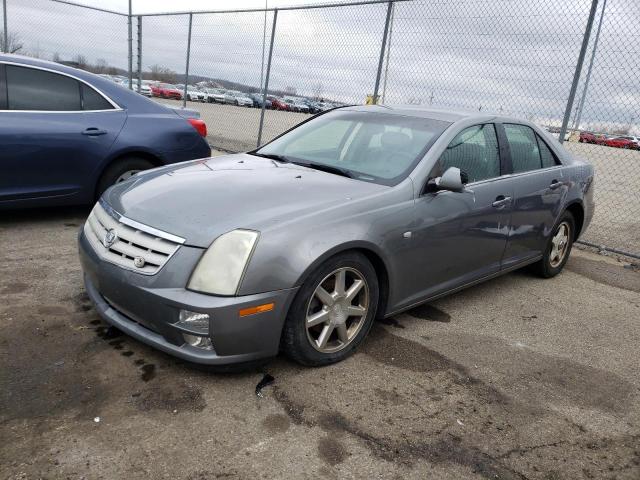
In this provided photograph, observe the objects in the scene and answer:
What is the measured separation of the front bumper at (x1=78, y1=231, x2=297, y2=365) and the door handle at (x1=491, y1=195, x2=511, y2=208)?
6.34ft

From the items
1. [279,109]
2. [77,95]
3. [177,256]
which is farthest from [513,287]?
[279,109]

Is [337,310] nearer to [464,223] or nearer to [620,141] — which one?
[464,223]

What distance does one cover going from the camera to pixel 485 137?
13.3 ft

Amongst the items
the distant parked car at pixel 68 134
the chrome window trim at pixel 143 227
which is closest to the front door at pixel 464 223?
the chrome window trim at pixel 143 227

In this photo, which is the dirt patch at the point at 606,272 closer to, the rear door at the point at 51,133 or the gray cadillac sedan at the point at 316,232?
the gray cadillac sedan at the point at 316,232

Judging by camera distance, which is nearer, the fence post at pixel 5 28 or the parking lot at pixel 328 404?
the parking lot at pixel 328 404

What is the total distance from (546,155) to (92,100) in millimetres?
4179

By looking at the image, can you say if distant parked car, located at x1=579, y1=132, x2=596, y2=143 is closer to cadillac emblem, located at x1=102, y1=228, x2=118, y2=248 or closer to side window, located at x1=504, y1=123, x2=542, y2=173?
side window, located at x1=504, y1=123, x2=542, y2=173

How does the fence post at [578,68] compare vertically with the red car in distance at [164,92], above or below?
above

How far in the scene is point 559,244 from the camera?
502 centimetres

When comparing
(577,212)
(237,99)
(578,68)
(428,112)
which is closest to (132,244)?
(428,112)

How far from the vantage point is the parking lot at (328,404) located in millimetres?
2256

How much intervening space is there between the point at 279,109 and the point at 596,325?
844 cm

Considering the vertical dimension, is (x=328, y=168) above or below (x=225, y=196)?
above
